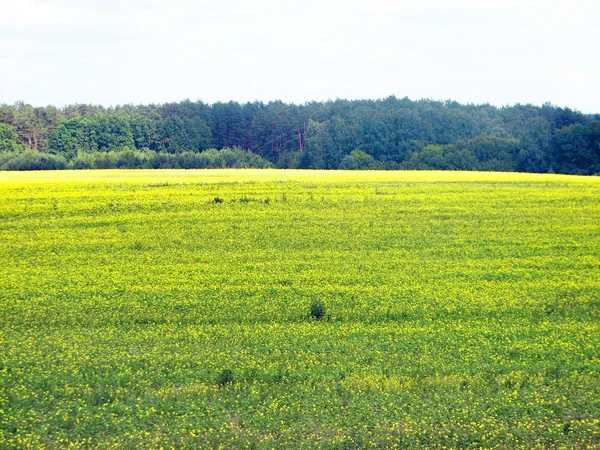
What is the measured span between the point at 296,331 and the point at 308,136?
91581 mm

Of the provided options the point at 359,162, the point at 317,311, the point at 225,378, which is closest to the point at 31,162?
the point at 359,162

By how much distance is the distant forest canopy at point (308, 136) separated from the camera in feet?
269

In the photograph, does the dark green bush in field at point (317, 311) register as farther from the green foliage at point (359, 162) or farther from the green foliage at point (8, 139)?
the green foliage at point (8, 139)

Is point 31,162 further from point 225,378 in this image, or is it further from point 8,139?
point 225,378

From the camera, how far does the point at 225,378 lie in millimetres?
13219

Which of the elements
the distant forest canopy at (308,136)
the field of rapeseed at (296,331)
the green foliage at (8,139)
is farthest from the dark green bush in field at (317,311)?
the green foliage at (8,139)

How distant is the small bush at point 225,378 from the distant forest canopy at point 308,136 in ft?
210

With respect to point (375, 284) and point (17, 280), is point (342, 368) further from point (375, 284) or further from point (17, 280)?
point (17, 280)

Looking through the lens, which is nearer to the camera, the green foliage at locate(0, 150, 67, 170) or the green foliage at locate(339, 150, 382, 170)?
the green foliage at locate(0, 150, 67, 170)

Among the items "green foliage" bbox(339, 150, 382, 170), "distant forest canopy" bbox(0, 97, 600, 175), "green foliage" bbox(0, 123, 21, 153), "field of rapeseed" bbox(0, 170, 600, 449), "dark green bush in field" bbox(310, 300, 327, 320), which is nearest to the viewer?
"field of rapeseed" bbox(0, 170, 600, 449)

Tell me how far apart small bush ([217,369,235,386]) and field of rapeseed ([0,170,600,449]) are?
49 millimetres

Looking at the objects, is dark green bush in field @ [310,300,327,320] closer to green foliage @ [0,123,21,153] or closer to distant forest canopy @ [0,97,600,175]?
distant forest canopy @ [0,97,600,175]

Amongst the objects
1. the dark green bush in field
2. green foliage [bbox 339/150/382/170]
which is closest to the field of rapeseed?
the dark green bush in field

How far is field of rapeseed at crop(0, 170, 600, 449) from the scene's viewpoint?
11.5 meters
